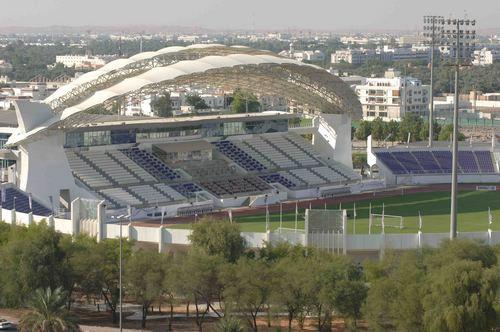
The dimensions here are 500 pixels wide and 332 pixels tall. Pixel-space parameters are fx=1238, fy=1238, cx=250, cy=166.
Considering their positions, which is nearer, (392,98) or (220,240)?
(220,240)

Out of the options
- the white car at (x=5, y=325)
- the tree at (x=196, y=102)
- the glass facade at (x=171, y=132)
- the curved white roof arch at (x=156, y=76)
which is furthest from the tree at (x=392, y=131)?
the white car at (x=5, y=325)

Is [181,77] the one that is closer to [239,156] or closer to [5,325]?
[239,156]

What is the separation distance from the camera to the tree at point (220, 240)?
44875mm

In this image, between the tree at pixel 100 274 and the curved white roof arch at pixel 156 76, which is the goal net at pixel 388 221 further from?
the tree at pixel 100 274

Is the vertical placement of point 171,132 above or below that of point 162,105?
above

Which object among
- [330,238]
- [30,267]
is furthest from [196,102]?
[30,267]

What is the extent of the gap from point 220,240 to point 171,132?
2768cm

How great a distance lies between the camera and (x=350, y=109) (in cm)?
7656

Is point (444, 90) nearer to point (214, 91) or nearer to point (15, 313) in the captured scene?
Answer: point (214, 91)

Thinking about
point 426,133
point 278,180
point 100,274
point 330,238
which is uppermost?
point 100,274

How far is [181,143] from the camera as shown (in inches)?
2817

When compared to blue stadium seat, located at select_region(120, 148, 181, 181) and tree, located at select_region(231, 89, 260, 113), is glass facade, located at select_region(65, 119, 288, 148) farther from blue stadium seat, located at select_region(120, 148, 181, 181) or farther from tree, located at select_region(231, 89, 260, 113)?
tree, located at select_region(231, 89, 260, 113)

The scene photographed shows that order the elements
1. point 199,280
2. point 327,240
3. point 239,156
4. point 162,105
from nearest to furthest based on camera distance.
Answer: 1. point 199,280
2. point 327,240
3. point 239,156
4. point 162,105

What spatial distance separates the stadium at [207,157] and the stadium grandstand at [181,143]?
80 millimetres
